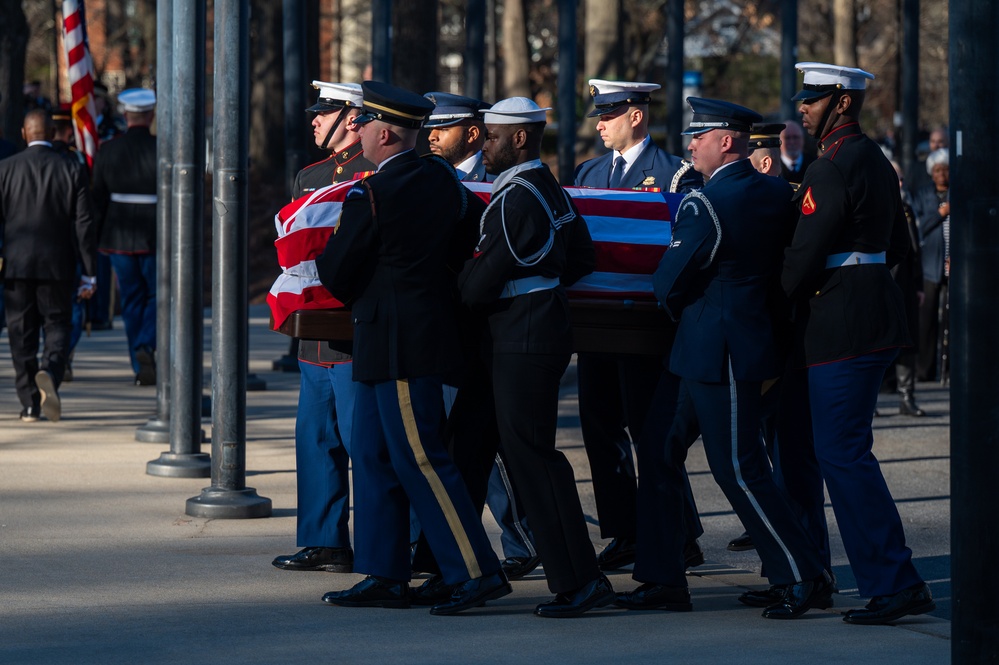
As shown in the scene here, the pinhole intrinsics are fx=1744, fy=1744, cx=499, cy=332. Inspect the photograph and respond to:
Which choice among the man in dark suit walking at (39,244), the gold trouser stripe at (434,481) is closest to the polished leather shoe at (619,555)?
the gold trouser stripe at (434,481)

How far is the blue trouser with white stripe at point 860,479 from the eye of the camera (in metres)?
6.37

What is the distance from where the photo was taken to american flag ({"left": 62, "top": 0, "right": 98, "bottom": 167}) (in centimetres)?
1348

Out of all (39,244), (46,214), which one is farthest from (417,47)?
(39,244)

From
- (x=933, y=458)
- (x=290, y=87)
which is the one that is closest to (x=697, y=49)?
(x=290, y=87)

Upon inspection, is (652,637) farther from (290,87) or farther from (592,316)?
(290,87)

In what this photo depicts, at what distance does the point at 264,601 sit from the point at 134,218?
7.77m

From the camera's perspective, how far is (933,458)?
37.3ft

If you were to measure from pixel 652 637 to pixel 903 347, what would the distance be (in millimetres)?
1413

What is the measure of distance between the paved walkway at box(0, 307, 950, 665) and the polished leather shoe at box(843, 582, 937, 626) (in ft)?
0.17

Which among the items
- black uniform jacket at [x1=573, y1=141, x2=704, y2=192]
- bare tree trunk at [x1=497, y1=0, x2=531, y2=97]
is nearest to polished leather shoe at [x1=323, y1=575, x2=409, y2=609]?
black uniform jacket at [x1=573, y1=141, x2=704, y2=192]

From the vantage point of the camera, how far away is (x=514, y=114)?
6.48 meters

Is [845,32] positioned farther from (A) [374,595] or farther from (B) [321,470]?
(A) [374,595]

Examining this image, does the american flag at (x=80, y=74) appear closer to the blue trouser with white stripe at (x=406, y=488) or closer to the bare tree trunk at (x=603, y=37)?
the blue trouser with white stripe at (x=406, y=488)

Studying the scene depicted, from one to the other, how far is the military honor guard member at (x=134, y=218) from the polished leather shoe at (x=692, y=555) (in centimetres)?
707
